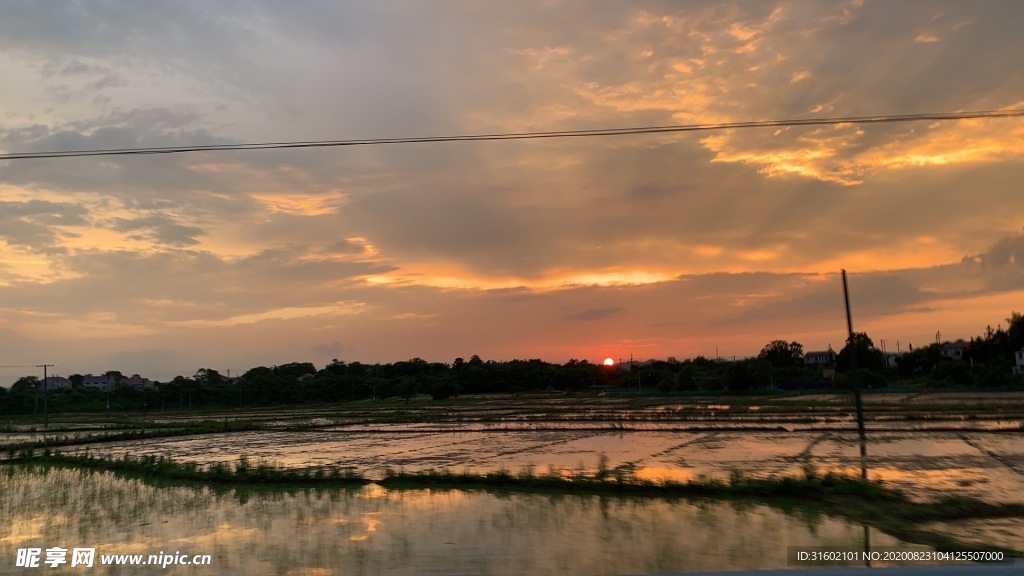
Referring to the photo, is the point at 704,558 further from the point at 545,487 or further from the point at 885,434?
the point at 885,434

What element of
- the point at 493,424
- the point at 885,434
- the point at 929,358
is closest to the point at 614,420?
the point at 493,424

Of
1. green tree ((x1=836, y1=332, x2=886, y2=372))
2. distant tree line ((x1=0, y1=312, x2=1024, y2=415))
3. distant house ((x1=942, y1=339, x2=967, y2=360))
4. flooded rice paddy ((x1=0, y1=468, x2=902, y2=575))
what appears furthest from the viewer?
distant house ((x1=942, y1=339, x2=967, y2=360))

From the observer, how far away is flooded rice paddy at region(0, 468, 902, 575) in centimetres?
738

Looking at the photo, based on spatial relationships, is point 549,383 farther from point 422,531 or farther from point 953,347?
point 953,347

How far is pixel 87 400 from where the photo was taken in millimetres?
66250

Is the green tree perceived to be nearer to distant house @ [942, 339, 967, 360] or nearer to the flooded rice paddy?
distant house @ [942, 339, 967, 360]

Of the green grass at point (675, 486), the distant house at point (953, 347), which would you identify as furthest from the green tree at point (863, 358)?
the green grass at point (675, 486)

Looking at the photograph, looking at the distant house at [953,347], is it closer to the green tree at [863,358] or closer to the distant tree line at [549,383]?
the distant tree line at [549,383]

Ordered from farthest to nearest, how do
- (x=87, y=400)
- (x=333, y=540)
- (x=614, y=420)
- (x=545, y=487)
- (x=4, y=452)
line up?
(x=87, y=400), (x=614, y=420), (x=4, y=452), (x=545, y=487), (x=333, y=540)

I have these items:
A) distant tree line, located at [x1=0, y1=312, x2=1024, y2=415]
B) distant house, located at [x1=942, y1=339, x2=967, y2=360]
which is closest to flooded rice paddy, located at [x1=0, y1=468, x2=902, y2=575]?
distant tree line, located at [x1=0, y1=312, x2=1024, y2=415]

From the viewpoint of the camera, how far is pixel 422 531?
900cm

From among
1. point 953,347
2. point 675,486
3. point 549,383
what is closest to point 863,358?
point 549,383

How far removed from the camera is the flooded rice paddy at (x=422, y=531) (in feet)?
24.2

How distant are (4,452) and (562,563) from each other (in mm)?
24835
